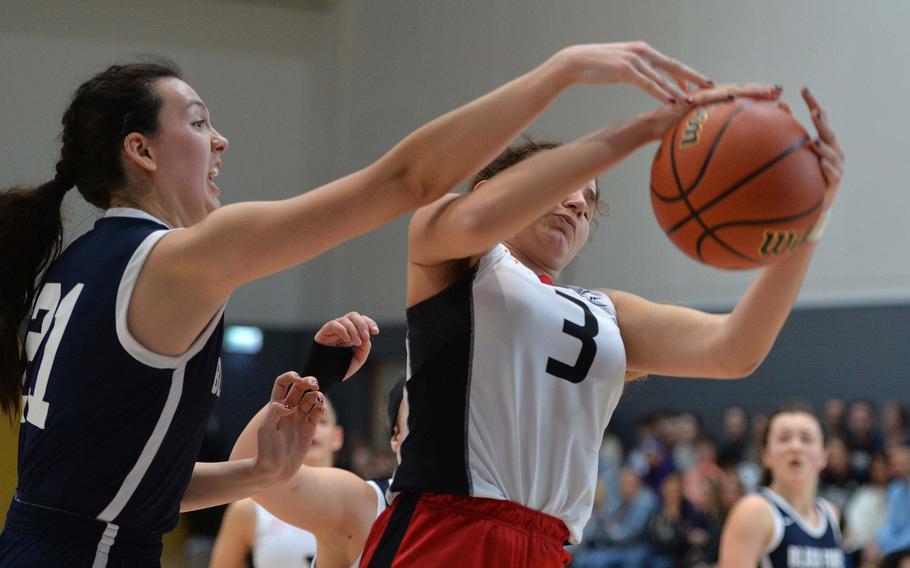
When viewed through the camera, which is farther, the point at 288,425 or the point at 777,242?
the point at 288,425

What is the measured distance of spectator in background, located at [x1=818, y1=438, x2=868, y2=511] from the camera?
9.27 metres

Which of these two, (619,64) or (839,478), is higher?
(619,64)

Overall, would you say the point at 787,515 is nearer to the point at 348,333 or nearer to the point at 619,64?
the point at 348,333

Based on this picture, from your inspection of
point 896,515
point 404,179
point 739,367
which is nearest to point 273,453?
point 404,179

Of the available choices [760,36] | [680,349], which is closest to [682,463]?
[760,36]

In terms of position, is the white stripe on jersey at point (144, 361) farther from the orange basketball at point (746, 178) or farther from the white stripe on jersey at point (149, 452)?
the orange basketball at point (746, 178)

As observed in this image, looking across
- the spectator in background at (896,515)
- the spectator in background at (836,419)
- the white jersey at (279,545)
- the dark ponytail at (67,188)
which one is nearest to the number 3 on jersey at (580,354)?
the dark ponytail at (67,188)

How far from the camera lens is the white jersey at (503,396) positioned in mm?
2461

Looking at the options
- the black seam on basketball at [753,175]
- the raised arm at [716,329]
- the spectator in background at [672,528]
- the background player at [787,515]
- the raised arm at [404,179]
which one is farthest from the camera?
the spectator in background at [672,528]

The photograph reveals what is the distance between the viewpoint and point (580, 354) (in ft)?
8.42

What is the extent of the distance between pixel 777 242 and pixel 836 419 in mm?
8291

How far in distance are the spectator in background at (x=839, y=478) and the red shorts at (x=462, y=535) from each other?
7438 millimetres

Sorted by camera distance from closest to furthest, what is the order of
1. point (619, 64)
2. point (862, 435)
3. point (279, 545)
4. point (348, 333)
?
point (619, 64) < point (348, 333) < point (279, 545) < point (862, 435)

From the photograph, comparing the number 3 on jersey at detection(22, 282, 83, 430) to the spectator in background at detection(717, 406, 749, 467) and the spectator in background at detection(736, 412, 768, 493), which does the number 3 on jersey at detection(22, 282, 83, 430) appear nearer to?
the spectator in background at detection(736, 412, 768, 493)
